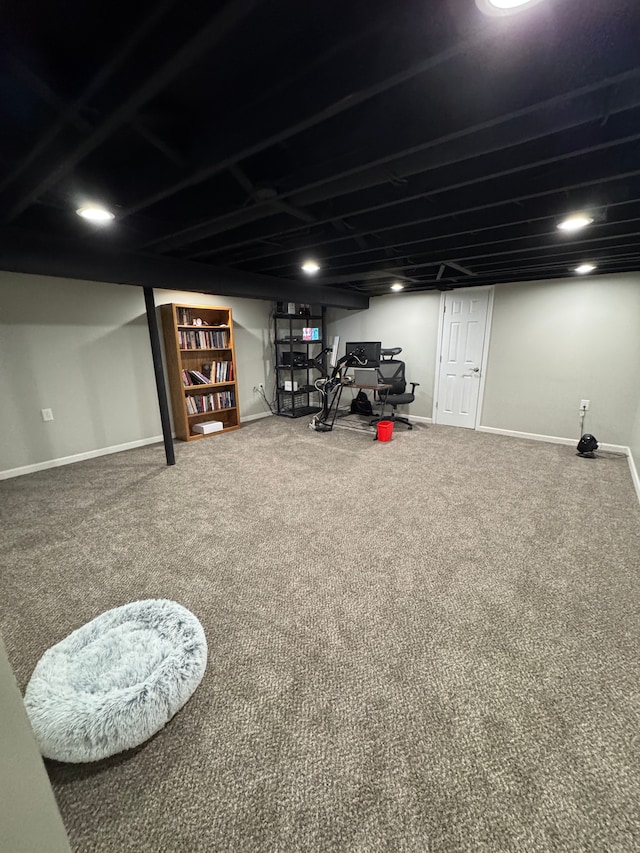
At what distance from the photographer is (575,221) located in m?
2.14

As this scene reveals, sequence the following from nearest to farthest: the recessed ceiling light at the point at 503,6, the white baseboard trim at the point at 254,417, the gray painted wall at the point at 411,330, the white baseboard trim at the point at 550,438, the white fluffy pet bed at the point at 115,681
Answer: the recessed ceiling light at the point at 503,6
the white fluffy pet bed at the point at 115,681
the white baseboard trim at the point at 550,438
the gray painted wall at the point at 411,330
the white baseboard trim at the point at 254,417

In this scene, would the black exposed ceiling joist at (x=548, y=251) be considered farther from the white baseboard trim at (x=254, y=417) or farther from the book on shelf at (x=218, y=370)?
the white baseboard trim at (x=254, y=417)

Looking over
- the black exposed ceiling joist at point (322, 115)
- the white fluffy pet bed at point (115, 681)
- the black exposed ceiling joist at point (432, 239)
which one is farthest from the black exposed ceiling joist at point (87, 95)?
the white fluffy pet bed at point (115, 681)

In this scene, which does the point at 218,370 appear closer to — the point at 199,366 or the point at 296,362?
the point at 199,366

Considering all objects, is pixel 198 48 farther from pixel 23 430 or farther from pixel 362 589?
pixel 23 430

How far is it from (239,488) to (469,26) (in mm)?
2997

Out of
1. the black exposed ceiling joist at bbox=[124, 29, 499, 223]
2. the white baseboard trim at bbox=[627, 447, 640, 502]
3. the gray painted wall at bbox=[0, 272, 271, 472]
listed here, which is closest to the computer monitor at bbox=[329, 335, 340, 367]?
the gray painted wall at bbox=[0, 272, 271, 472]

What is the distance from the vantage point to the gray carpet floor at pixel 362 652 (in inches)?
38.4

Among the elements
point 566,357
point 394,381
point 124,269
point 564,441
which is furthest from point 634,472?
point 124,269

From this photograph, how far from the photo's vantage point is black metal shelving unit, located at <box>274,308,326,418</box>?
5.70m

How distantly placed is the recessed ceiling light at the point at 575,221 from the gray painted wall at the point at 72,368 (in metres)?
4.12

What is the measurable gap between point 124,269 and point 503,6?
2952 millimetres

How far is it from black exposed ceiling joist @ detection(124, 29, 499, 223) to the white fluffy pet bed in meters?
1.99

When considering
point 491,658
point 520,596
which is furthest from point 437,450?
point 491,658
